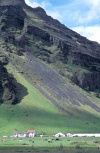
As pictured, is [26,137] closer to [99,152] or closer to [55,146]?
[55,146]

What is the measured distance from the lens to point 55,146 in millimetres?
155125

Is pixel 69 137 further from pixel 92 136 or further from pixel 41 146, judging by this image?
pixel 41 146

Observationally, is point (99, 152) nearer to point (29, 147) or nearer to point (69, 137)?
point (29, 147)

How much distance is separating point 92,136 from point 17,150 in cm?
6057

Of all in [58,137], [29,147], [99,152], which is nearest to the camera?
[99,152]

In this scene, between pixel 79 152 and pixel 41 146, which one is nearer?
pixel 79 152

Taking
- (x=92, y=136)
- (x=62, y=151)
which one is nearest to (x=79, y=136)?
(x=92, y=136)

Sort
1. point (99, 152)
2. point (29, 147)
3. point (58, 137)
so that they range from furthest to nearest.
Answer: point (58, 137) → point (29, 147) → point (99, 152)

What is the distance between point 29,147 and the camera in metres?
150

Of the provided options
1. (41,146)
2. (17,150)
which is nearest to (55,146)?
(41,146)

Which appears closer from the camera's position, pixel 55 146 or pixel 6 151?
pixel 6 151

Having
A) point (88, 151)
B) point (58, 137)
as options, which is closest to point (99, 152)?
point (88, 151)

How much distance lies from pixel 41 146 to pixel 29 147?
5.86m

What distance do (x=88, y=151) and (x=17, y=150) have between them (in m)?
21.0
